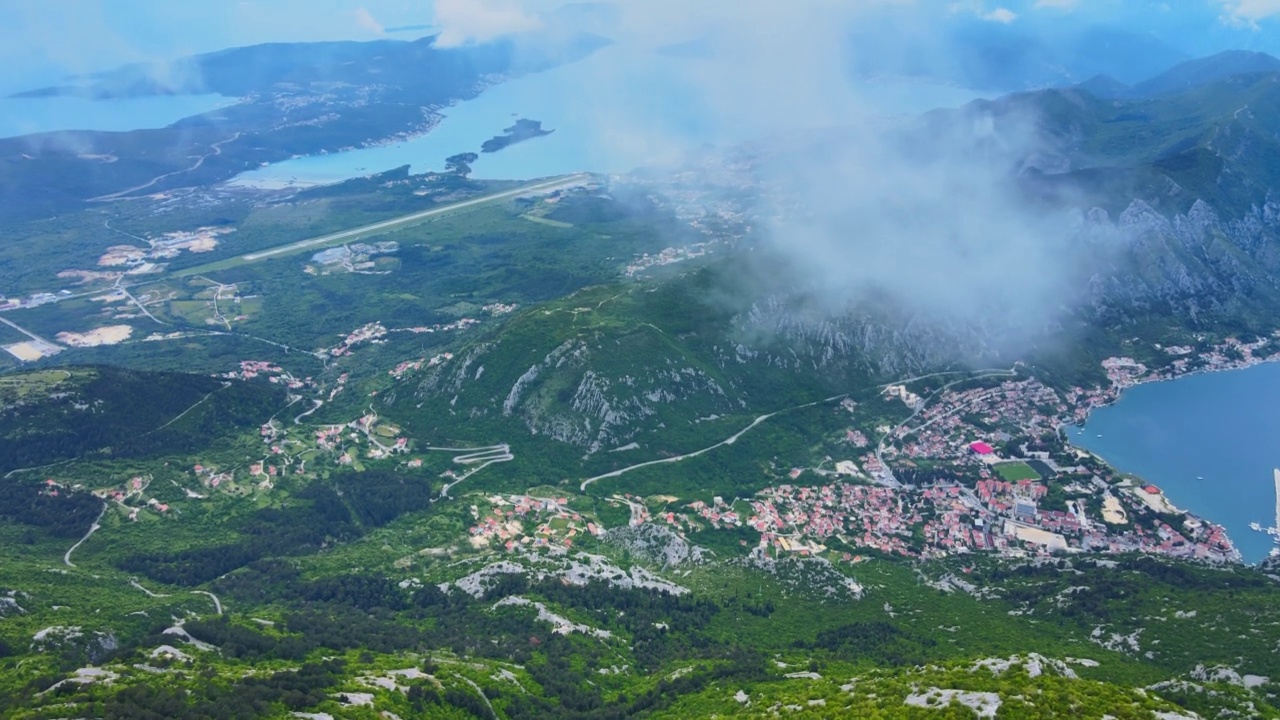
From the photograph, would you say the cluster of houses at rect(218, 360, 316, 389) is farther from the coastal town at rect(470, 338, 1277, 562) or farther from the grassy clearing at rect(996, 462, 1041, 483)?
Answer: the grassy clearing at rect(996, 462, 1041, 483)

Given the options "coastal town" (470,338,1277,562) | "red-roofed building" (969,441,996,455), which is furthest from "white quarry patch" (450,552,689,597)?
"red-roofed building" (969,441,996,455)

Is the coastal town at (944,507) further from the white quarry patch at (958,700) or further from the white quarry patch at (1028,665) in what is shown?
the white quarry patch at (958,700)

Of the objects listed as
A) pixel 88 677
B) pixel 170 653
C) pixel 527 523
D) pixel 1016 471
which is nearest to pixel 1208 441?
pixel 1016 471

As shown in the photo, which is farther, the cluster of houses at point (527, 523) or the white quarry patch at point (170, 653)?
the cluster of houses at point (527, 523)

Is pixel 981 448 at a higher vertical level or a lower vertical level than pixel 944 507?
higher

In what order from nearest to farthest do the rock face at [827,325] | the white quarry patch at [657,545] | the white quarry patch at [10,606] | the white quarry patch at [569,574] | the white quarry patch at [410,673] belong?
the white quarry patch at [410,673] → the white quarry patch at [10,606] → the white quarry patch at [569,574] → the white quarry patch at [657,545] → the rock face at [827,325]

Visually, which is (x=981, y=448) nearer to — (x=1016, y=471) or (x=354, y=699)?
(x=1016, y=471)

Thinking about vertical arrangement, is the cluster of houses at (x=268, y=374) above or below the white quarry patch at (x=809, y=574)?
above

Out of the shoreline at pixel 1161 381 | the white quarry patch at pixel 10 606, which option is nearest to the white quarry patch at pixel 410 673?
the white quarry patch at pixel 10 606
